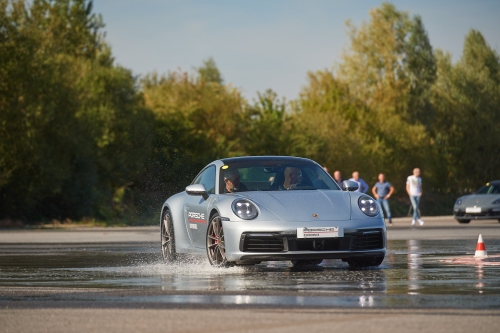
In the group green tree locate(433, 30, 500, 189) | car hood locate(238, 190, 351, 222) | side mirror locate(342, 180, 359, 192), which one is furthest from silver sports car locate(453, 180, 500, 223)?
green tree locate(433, 30, 500, 189)

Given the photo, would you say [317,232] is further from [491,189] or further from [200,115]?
[200,115]

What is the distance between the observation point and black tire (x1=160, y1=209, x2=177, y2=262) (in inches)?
567

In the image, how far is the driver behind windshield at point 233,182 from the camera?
1323cm

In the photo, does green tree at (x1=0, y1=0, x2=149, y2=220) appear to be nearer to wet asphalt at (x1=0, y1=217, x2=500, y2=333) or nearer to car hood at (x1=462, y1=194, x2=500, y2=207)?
car hood at (x1=462, y1=194, x2=500, y2=207)

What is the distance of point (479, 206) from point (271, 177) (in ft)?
A: 73.8

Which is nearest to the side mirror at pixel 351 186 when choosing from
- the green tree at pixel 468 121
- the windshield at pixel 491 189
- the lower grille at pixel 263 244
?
the lower grille at pixel 263 244

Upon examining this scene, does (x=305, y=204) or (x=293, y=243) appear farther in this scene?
(x=305, y=204)

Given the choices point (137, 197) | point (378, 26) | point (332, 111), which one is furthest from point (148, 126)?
point (378, 26)

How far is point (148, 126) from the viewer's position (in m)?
66.9

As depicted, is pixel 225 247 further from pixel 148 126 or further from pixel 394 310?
pixel 148 126

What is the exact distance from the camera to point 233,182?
13.3 meters

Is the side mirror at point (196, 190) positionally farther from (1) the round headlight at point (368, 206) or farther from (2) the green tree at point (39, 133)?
(2) the green tree at point (39, 133)

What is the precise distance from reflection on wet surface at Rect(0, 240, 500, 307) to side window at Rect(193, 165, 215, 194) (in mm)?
1038

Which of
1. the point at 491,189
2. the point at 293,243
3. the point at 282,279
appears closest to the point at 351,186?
the point at 293,243
